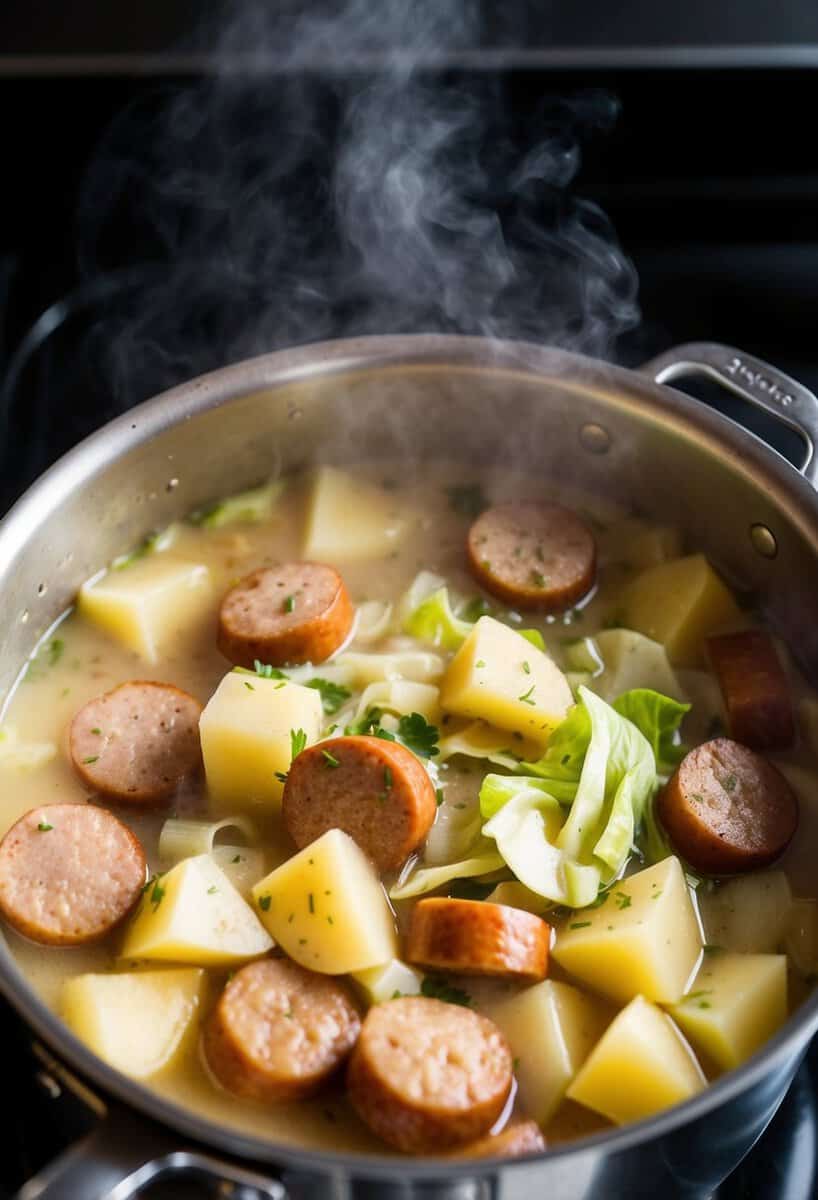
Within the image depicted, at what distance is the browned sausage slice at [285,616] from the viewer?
2.85 metres

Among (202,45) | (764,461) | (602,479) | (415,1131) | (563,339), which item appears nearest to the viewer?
(415,1131)

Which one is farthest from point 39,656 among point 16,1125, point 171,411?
point 16,1125

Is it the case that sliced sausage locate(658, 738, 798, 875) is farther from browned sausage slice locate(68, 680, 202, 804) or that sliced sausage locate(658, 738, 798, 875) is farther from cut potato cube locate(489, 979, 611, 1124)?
browned sausage slice locate(68, 680, 202, 804)

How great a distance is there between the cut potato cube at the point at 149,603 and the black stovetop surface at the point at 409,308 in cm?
54

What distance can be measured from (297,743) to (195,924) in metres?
0.40

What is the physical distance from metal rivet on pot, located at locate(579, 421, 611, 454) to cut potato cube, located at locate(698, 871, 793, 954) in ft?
3.46

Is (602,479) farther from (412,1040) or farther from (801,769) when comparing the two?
(412,1040)

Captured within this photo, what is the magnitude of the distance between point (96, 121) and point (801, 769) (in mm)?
2673

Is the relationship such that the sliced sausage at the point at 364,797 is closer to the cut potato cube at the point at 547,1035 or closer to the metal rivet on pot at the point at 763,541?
the cut potato cube at the point at 547,1035

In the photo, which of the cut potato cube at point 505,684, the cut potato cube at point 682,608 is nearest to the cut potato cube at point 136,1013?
the cut potato cube at point 505,684

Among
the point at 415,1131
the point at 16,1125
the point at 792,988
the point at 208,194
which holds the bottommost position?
the point at 16,1125

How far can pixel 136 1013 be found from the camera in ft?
7.40

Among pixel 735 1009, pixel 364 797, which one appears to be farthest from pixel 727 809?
pixel 364 797

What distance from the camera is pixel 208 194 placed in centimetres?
392
